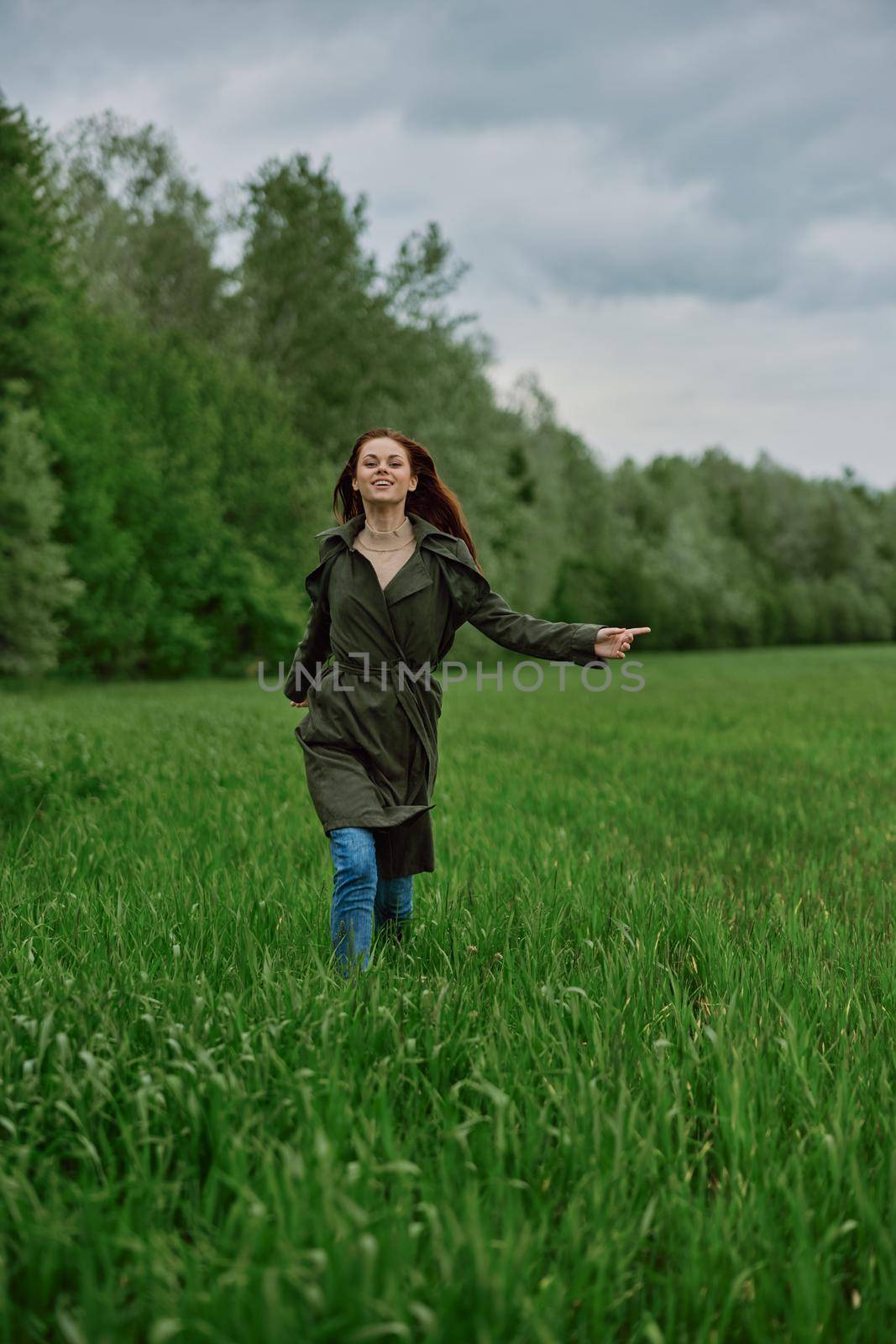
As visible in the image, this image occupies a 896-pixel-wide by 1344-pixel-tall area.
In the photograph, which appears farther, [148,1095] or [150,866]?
[150,866]

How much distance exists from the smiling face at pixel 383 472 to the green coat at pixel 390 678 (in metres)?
0.16

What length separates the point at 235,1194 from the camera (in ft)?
6.68

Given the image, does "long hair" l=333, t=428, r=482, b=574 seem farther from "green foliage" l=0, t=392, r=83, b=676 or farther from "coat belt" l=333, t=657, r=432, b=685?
"green foliage" l=0, t=392, r=83, b=676

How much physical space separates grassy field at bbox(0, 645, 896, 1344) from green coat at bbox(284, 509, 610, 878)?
513 mm

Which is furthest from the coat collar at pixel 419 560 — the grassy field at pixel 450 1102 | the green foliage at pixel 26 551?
the green foliage at pixel 26 551

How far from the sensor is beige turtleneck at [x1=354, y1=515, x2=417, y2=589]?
3699 millimetres

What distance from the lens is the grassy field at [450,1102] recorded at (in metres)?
1.74

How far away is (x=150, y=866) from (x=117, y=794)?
240cm

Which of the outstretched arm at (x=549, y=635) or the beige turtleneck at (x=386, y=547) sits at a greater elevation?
the beige turtleneck at (x=386, y=547)

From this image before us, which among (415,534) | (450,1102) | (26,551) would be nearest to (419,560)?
(415,534)

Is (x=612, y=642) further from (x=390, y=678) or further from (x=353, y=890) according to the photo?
(x=353, y=890)

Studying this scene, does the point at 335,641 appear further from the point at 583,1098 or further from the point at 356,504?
the point at 583,1098

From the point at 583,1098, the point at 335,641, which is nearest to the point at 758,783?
the point at 335,641

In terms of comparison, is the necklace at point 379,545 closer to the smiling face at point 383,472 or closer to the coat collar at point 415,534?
the coat collar at point 415,534
